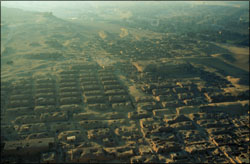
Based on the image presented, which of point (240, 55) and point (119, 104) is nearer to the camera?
point (119, 104)

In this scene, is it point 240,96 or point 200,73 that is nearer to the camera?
point 240,96

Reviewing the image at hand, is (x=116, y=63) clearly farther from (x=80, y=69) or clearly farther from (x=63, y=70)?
(x=63, y=70)

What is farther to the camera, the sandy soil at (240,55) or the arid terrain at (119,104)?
the sandy soil at (240,55)

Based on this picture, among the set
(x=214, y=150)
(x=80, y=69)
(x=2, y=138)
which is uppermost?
(x=80, y=69)

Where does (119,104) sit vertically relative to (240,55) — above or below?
below

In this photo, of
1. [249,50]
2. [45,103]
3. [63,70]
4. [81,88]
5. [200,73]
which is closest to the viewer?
[45,103]

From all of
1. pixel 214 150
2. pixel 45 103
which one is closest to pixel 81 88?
pixel 45 103

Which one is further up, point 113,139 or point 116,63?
point 116,63

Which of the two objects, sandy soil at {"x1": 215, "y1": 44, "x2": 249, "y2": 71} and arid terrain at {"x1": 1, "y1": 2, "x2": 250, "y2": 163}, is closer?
arid terrain at {"x1": 1, "y1": 2, "x2": 250, "y2": 163}
